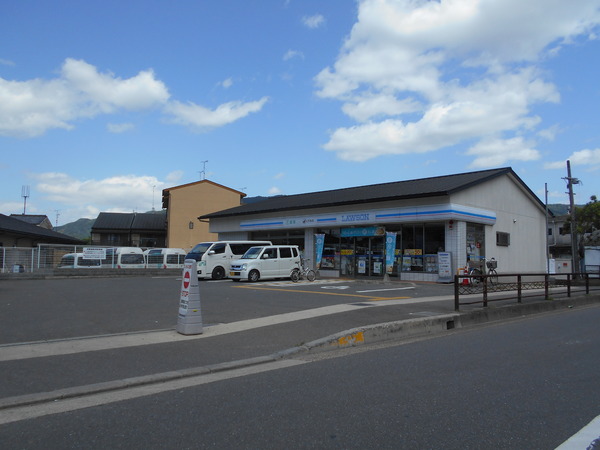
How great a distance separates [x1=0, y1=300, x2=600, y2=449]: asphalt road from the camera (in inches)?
161

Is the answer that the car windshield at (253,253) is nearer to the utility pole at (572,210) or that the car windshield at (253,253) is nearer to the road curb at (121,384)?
the road curb at (121,384)

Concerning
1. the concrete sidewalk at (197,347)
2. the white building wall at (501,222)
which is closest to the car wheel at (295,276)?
the white building wall at (501,222)

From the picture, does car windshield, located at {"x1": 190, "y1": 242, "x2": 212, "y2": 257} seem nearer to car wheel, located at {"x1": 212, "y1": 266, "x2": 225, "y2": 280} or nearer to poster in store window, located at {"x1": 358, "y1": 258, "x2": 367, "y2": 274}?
car wheel, located at {"x1": 212, "y1": 266, "x2": 225, "y2": 280}

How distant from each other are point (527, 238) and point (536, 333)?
65.6ft

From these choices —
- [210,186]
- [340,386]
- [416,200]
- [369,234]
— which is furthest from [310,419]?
[210,186]

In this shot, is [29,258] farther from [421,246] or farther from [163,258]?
[421,246]

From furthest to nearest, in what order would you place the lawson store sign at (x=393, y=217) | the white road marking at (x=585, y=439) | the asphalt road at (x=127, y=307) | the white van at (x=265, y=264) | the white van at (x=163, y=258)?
the white van at (x=163, y=258) → the lawson store sign at (x=393, y=217) → the white van at (x=265, y=264) → the asphalt road at (x=127, y=307) → the white road marking at (x=585, y=439)

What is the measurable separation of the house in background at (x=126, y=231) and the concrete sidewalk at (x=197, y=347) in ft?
179

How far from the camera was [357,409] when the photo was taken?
488 centimetres

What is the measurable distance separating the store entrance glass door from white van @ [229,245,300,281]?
14.4 ft

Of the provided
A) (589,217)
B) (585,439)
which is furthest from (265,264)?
(589,217)

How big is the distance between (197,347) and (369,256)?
61.5 ft

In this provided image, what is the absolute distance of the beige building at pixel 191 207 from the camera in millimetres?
54125

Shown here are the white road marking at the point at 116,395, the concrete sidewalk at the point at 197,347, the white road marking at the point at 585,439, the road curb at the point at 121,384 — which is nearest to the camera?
the white road marking at the point at 585,439
